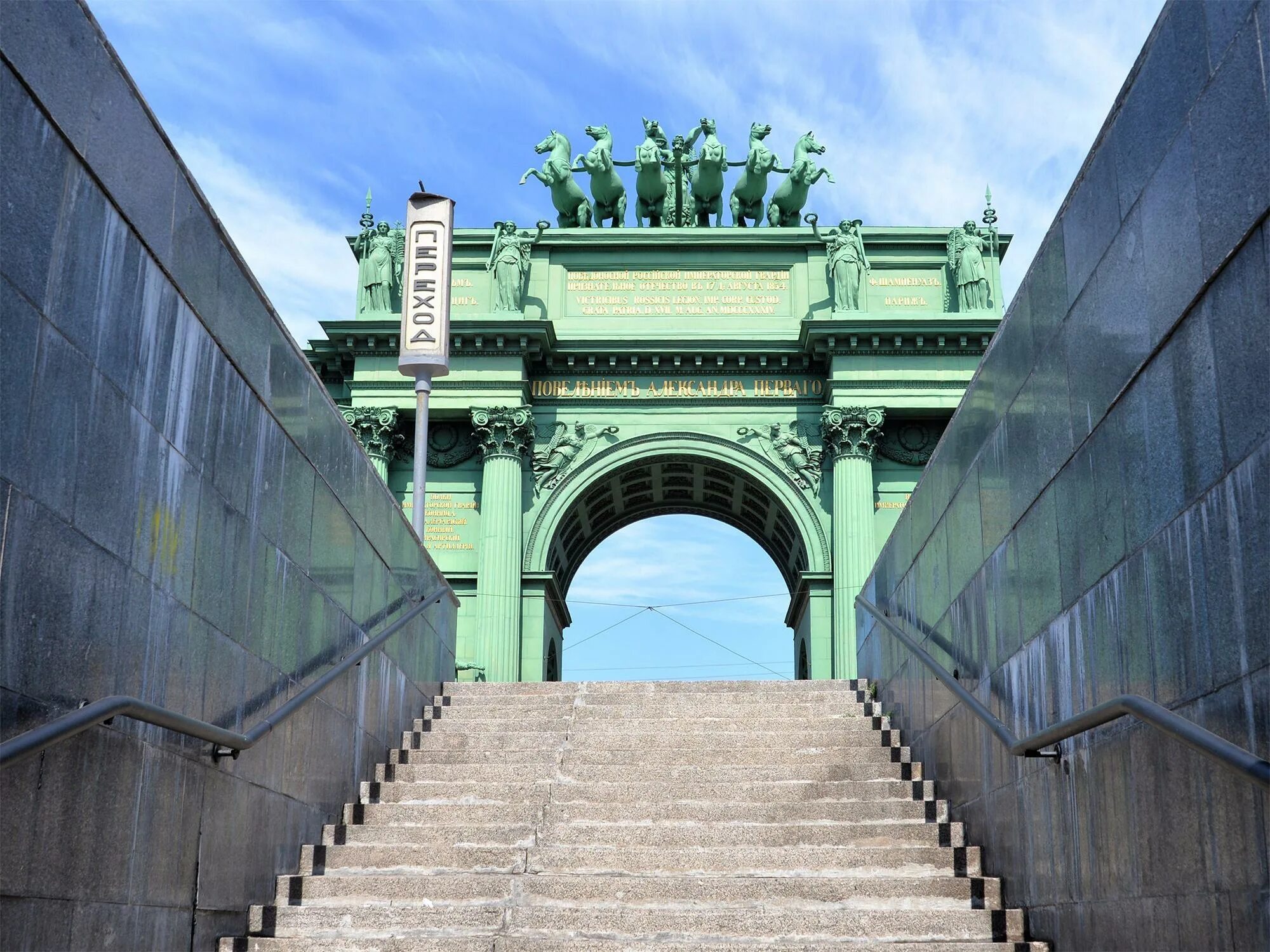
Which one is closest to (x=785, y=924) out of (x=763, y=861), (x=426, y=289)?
(x=763, y=861)

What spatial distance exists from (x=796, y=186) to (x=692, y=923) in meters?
23.2

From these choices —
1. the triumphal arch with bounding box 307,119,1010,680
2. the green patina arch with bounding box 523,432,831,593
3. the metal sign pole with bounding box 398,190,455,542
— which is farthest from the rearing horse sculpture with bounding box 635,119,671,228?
the metal sign pole with bounding box 398,190,455,542

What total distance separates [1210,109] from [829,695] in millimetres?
9320

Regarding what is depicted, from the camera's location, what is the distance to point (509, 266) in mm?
28016

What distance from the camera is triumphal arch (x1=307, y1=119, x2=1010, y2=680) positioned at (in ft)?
89.7

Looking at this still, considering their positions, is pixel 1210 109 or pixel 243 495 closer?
pixel 1210 109

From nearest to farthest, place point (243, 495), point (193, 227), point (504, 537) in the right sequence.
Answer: point (193, 227)
point (243, 495)
point (504, 537)

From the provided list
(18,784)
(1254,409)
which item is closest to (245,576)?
(18,784)

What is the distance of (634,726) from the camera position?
502 inches

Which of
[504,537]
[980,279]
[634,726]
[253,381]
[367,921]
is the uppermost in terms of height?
[980,279]

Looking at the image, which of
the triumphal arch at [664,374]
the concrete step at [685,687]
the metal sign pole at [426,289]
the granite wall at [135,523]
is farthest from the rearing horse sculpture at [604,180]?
the granite wall at [135,523]

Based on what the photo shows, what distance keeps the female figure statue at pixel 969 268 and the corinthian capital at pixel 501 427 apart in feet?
28.0

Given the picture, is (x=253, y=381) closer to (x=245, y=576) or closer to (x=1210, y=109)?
(x=245, y=576)

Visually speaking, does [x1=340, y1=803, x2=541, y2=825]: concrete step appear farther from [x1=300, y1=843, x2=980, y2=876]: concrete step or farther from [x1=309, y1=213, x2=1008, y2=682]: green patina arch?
[x1=309, y1=213, x2=1008, y2=682]: green patina arch
